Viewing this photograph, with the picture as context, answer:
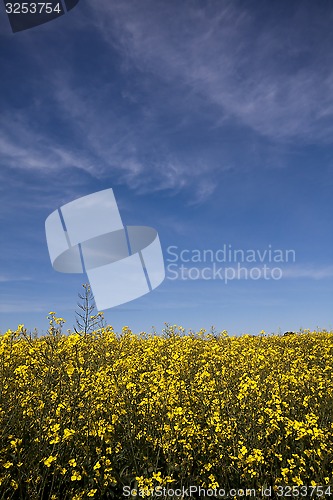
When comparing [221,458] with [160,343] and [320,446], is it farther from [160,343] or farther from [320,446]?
[160,343]

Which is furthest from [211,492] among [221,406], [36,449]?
[36,449]

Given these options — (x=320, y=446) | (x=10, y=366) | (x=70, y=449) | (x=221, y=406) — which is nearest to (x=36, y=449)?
(x=70, y=449)

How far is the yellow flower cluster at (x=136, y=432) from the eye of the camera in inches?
175

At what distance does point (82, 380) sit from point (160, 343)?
3444 millimetres

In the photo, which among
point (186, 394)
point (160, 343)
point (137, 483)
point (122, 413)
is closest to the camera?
point (137, 483)

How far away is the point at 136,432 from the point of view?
5277 millimetres

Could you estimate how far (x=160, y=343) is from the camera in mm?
8719

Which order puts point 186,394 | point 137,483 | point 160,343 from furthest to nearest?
point 160,343 < point 186,394 < point 137,483

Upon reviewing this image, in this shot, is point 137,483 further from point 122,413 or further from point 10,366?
point 10,366

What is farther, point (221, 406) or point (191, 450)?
point (221, 406)

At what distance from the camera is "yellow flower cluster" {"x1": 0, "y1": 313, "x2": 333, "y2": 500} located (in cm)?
445

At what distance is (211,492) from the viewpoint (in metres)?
4.50

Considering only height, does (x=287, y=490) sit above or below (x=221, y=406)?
below

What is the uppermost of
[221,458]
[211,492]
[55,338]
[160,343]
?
[160,343]
